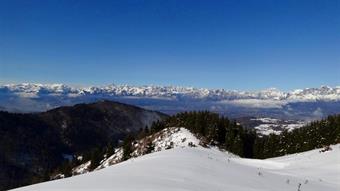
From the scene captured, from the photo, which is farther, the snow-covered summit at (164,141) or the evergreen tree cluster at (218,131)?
the evergreen tree cluster at (218,131)

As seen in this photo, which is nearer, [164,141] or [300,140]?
[164,141]

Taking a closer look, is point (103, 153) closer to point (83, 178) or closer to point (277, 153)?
point (277, 153)

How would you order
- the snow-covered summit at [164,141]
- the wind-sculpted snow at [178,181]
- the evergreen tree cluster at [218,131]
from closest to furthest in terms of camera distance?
1. the wind-sculpted snow at [178,181]
2. the snow-covered summit at [164,141]
3. the evergreen tree cluster at [218,131]

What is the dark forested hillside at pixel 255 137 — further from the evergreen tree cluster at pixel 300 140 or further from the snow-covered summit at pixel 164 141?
the snow-covered summit at pixel 164 141

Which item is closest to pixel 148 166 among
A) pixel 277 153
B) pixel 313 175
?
pixel 313 175

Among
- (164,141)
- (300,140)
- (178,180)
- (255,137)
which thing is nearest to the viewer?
(178,180)

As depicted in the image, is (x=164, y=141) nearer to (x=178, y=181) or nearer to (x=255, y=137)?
(x=255, y=137)

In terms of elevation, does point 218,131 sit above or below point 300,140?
above

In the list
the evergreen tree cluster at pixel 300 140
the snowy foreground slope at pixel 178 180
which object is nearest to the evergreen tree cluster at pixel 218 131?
the evergreen tree cluster at pixel 300 140

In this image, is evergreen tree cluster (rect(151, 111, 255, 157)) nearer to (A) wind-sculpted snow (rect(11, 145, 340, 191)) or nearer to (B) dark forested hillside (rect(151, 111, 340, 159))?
(B) dark forested hillside (rect(151, 111, 340, 159))

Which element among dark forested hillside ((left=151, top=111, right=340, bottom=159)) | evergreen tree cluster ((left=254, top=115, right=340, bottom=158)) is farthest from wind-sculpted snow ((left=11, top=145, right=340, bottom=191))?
evergreen tree cluster ((left=254, top=115, right=340, bottom=158))

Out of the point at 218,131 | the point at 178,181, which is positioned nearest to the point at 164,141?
the point at 218,131
